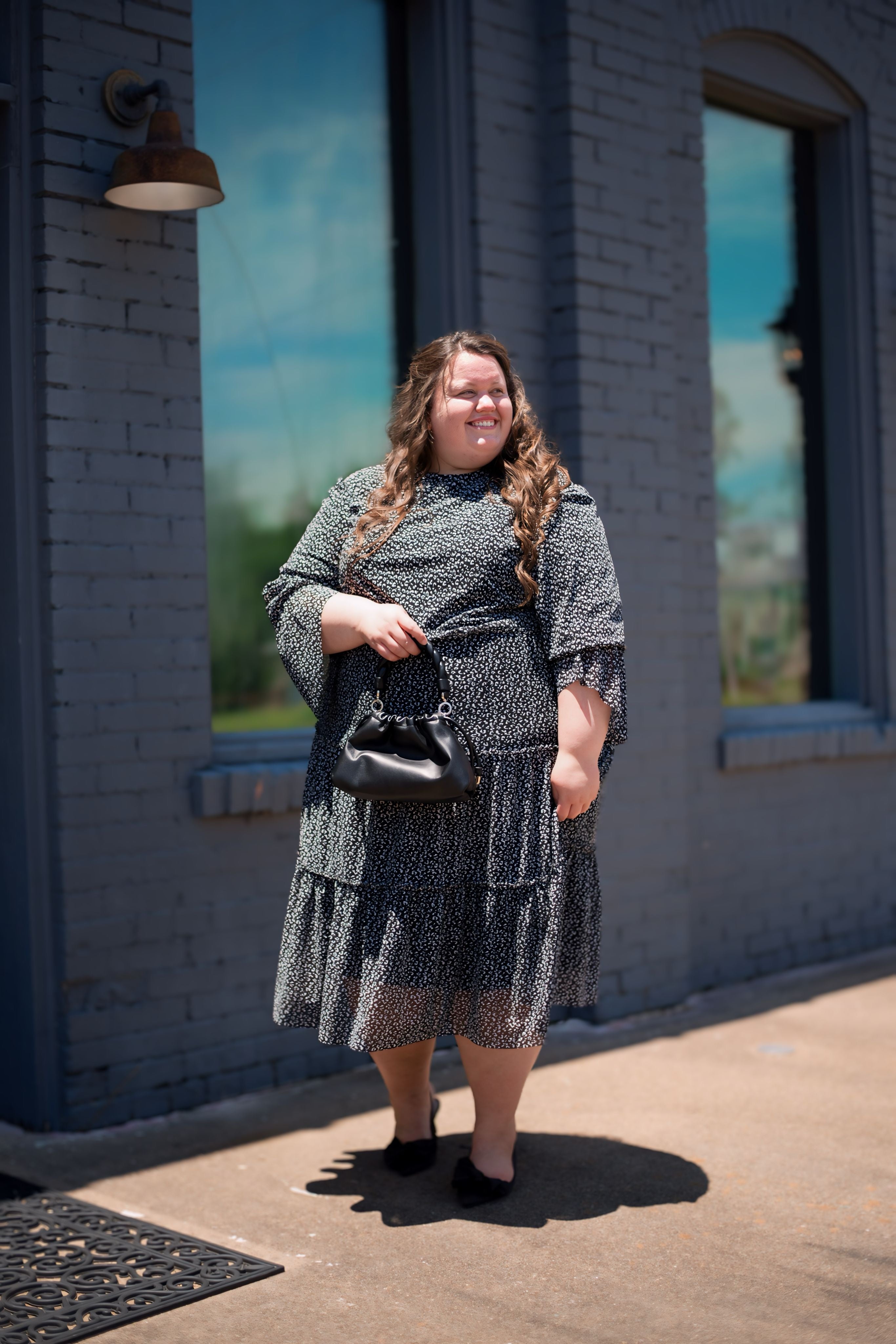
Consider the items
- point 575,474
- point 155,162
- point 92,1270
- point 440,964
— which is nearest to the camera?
point 92,1270

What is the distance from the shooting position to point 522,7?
16.0ft

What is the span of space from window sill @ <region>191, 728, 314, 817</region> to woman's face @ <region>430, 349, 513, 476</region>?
3.72 ft

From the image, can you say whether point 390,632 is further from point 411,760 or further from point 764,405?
point 764,405

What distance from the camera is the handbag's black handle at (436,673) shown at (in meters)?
3.00

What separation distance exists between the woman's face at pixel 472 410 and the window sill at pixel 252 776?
114cm

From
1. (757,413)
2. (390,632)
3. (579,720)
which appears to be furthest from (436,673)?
(757,413)

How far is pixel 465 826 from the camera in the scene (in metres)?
3.05

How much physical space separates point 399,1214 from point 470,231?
3201 millimetres

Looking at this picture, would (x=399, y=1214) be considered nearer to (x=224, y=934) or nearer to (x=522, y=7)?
(x=224, y=934)

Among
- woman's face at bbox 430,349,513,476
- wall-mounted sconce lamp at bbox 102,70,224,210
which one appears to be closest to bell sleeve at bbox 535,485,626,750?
woman's face at bbox 430,349,513,476

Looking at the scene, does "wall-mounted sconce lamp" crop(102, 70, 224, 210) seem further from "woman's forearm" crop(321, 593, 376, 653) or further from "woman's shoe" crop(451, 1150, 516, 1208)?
"woman's shoe" crop(451, 1150, 516, 1208)

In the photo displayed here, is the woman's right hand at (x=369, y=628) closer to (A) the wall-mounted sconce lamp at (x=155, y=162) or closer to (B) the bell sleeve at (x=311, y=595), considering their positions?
(B) the bell sleeve at (x=311, y=595)

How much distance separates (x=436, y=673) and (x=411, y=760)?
23 cm

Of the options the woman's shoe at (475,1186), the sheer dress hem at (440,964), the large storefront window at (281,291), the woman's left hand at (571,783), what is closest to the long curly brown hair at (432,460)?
the woman's left hand at (571,783)
